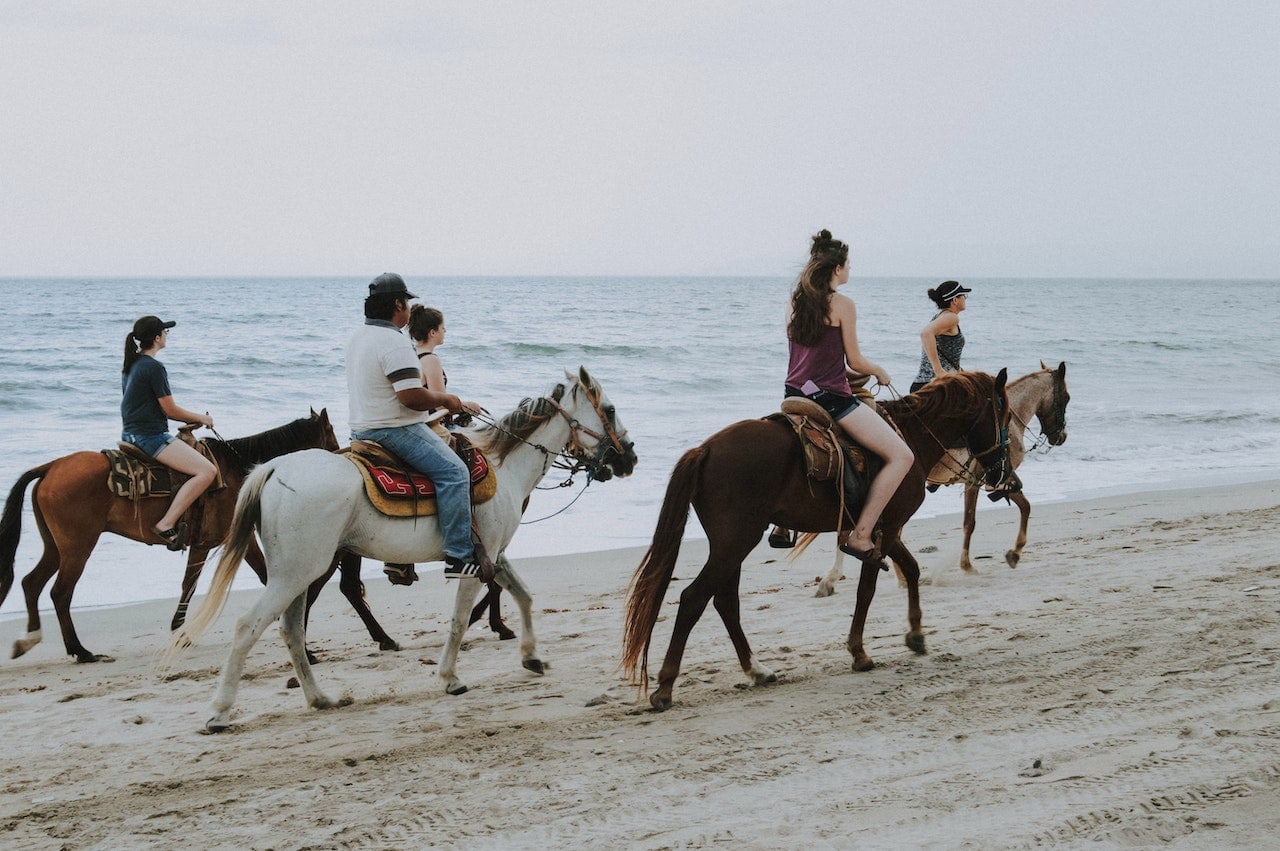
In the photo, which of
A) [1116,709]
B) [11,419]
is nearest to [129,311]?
[11,419]

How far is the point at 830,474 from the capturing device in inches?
227

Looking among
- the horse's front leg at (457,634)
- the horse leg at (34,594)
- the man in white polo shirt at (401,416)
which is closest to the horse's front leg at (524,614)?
the horse's front leg at (457,634)

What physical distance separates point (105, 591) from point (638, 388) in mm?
17817

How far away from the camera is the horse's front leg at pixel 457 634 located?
20.1 ft

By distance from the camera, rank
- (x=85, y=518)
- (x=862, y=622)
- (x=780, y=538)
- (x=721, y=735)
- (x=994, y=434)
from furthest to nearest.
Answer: (x=85, y=518), (x=994, y=434), (x=780, y=538), (x=862, y=622), (x=721, y=735)

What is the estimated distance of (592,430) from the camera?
21.9ft

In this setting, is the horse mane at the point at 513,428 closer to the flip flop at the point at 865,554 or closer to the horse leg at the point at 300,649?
the horse leg at the point at 300,649

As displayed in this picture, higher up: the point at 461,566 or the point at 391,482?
the point at 391,482

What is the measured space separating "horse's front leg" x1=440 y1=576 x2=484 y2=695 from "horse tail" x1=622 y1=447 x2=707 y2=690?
3.52ft

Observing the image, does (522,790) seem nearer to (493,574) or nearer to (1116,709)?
(493,574)

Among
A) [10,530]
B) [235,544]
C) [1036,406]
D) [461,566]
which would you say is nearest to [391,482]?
[461,566]

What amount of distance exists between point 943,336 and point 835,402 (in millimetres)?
3419

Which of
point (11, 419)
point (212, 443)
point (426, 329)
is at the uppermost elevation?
point (426, 329)

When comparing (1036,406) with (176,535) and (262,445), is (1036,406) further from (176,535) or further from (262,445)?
(176,535)
